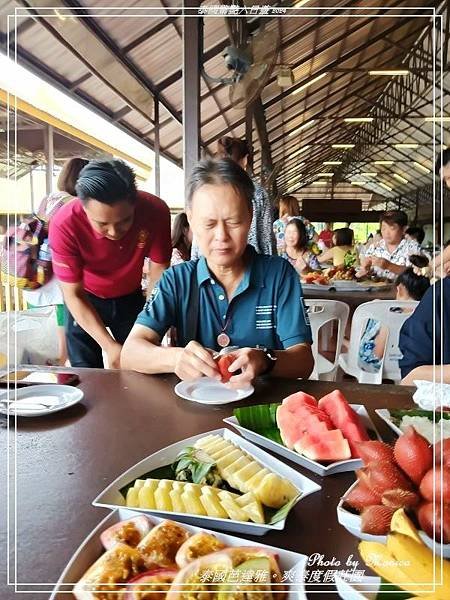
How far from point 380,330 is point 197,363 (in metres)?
0.67

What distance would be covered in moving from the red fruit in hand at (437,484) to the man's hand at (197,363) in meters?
0.41

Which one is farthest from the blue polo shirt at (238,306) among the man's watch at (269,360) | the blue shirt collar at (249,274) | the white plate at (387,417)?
the white plate at (387,417)

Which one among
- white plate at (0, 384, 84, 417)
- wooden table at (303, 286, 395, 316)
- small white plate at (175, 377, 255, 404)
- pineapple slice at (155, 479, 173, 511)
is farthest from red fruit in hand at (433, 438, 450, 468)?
wooden table at (303, 286, 395, 316)

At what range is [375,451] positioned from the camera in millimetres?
419

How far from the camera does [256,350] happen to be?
80cm

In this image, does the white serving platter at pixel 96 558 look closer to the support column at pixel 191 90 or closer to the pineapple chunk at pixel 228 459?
the pineapple chunk at pixel 228 459

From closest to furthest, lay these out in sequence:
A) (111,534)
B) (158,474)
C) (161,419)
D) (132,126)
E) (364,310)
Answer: (111,534) < (158,474) < (161,419) < (132,126) < (364,310)

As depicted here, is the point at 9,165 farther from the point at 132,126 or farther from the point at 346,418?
the point at 346,418

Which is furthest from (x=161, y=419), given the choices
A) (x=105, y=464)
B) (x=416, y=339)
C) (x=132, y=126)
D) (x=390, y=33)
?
(x=390, y=33)

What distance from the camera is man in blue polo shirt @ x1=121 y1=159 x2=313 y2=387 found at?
2.72ft

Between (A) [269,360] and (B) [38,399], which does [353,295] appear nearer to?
(A) [269,360]

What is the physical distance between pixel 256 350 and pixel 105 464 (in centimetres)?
34

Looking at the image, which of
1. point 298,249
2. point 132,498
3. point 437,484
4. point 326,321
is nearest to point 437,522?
point 437,484

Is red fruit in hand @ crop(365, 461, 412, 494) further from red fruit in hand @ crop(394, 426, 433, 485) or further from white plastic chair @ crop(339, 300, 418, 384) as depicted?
white plastic chair @ crop(339, 300, 418, 384)
